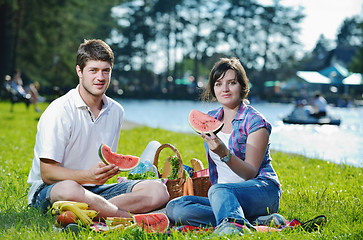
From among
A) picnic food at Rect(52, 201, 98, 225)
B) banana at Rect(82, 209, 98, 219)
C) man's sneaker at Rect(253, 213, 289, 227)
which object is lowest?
man's sneaker at Rect(253, 213, 289, 227)

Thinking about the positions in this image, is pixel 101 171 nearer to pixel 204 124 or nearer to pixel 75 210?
pixel 75 210

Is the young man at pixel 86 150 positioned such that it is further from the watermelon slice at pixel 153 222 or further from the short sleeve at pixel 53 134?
the watermelon slice at pixel 153 222

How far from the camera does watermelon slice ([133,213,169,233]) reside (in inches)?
142

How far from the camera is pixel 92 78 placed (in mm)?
3967

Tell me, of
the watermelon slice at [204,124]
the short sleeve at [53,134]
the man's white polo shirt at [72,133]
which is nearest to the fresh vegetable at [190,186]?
the watermelon slice at [204,124]

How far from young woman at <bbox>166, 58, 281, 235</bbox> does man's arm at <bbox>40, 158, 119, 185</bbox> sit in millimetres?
694

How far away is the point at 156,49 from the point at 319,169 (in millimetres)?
52487

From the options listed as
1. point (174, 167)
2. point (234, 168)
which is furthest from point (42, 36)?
point (234, 168)

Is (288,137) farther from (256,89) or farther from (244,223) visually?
(256,89)

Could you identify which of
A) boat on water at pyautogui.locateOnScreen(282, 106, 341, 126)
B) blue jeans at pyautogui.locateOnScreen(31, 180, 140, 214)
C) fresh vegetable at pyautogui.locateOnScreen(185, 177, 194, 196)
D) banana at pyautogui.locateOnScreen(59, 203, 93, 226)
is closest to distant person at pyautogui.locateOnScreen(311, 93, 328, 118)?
boat on water at pyautogui.locateOnScreen(282, 106, 341, 126)

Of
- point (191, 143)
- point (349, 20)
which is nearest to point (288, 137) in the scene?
point (191, 143)

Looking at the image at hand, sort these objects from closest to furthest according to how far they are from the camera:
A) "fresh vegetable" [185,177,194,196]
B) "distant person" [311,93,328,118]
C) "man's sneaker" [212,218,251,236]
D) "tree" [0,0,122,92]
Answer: "man's sneaker" [212,218,251,236] < "fresh vegetable" [185,177,194,196] < "distant person" [311,93,328,118] < "tree" [0,0,122,92]

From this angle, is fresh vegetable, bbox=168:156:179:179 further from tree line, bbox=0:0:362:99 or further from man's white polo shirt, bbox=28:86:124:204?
tree line, bbox=0:0:362:99

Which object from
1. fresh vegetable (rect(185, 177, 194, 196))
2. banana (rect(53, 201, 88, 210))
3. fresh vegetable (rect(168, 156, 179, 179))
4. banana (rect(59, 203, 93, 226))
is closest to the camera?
banana (rect(59, 203, 93, 226))
